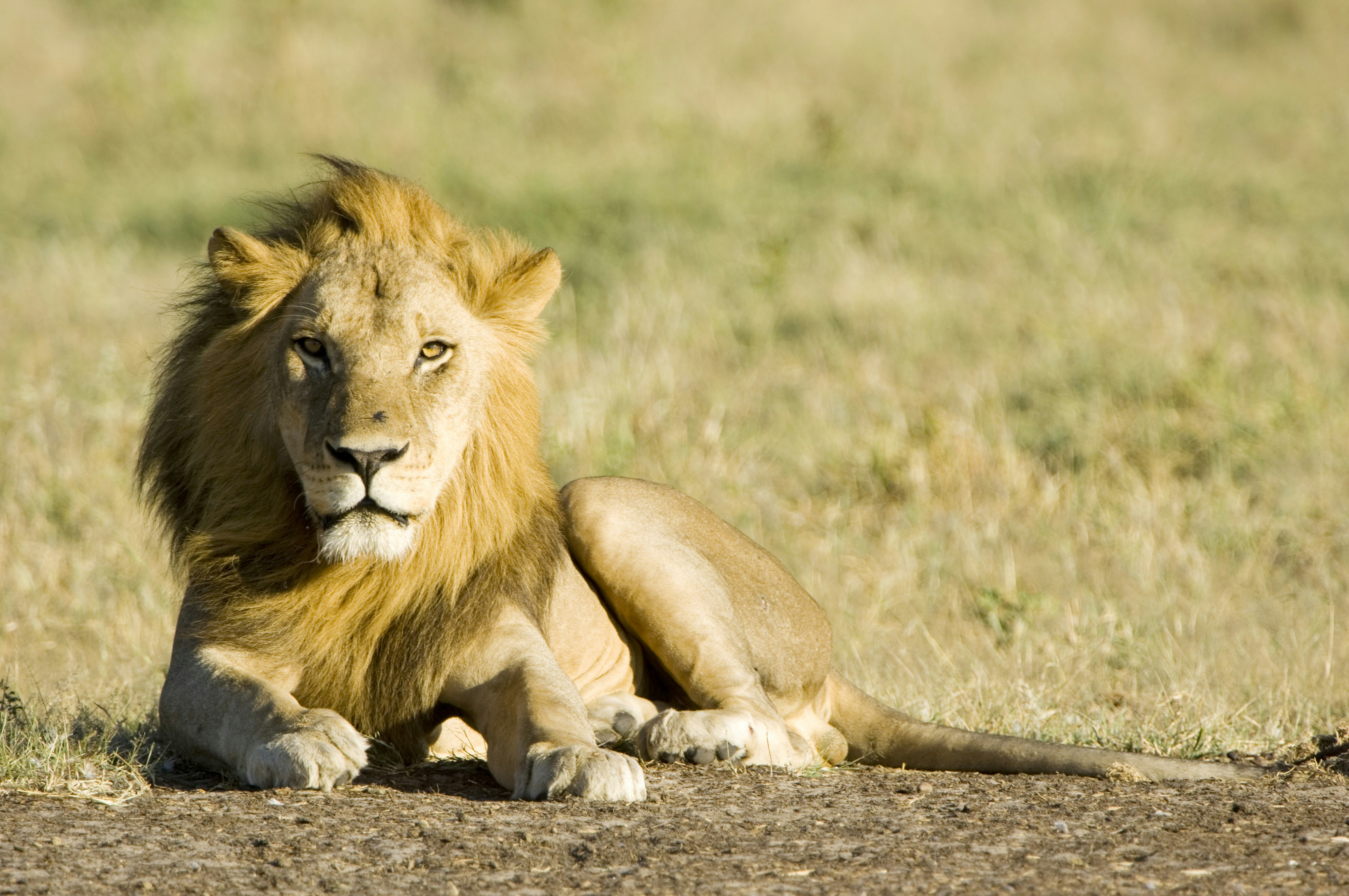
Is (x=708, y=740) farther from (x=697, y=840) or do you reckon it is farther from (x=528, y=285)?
(x=528, y=285)

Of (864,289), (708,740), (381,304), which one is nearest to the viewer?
(381,304)

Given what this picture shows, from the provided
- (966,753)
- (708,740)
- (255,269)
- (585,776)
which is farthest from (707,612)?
(255,269)

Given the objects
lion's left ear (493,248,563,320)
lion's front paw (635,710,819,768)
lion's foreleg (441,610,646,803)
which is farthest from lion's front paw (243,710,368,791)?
lion's left ear (493,248,563,320)

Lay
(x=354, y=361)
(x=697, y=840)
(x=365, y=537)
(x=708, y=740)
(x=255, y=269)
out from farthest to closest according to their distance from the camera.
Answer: (x=708, y=740) < (x=255, y=269) < (x=354, y=361) < (x=365, y=537) < (x=697, y=840)

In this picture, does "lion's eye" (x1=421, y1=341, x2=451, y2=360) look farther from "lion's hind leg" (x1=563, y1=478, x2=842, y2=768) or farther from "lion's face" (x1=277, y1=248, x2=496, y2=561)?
"lion's hind leg" (x1=563, y1=478, x2=842, y2=768)

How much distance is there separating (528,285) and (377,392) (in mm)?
638

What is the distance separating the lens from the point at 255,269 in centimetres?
379

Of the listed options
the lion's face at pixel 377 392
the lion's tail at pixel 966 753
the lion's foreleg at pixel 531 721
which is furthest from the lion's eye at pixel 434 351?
the lion's tail at pixel 966 753

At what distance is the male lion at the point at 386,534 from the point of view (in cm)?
346

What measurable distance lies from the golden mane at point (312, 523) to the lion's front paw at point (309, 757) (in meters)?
0.40

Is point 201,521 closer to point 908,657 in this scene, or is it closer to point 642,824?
point 642,824

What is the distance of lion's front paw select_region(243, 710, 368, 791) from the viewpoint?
10.9 ft

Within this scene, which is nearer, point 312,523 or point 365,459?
point 365,459

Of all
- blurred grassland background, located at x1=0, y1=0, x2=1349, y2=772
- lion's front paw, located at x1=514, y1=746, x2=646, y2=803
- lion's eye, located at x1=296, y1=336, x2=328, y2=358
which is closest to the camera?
lion's front paw, located at x1=514, y1=746, x2=646, y2=803
